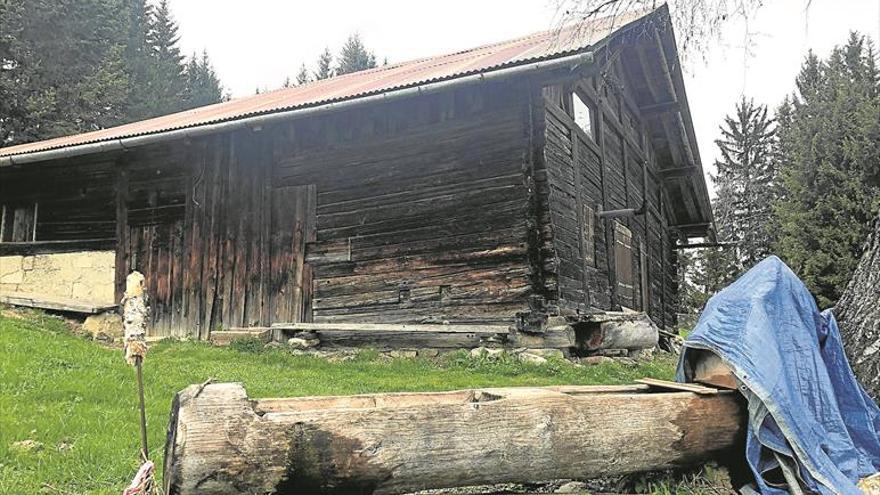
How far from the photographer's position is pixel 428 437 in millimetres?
2744

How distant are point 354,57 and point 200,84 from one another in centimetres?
1115

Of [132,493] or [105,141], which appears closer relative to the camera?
[132,493]

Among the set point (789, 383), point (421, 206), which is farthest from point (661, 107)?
point (789, 383)

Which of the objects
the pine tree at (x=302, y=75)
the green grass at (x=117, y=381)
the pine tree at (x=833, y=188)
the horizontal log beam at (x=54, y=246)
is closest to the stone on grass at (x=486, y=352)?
the green grass at (x=117, y=381)

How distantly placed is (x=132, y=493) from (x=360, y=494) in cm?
Answer: 86

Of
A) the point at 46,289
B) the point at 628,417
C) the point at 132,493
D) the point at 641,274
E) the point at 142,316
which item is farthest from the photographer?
the point at 641,274

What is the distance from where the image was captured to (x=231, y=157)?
10523mm

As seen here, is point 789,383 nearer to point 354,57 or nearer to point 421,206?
point 421,206

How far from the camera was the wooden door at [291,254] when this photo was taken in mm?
9734

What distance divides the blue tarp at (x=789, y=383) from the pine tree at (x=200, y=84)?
124 ft

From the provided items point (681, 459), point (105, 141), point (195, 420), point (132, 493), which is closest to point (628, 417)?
point (681, 459)

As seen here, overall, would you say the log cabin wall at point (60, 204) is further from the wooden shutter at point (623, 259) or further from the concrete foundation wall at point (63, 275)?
the wooden shutter at point (623, 259)

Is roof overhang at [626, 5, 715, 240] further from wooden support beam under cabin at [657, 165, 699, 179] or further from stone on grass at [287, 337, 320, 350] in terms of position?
stone on grass at [287, 337, 320, 350]

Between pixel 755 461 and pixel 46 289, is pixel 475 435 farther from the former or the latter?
pixel 46 289
